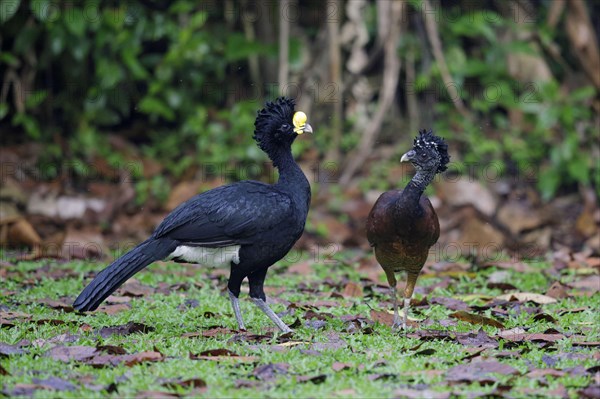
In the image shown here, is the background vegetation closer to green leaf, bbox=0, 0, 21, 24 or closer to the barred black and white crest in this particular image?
green leaf, bbox=0, 0, 21, 24

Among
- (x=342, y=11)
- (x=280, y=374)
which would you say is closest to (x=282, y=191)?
(x=280, y=374)

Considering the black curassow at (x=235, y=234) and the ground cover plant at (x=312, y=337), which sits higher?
the black curassow at (x=235, y=234)

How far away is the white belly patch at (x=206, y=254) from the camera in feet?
20.9

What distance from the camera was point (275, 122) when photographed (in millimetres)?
6816

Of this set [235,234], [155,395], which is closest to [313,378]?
[155,395]

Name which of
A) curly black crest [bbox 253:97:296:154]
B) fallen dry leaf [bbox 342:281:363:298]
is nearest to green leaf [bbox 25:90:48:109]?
fallen dry leaf [bbox 342:281:363:298]

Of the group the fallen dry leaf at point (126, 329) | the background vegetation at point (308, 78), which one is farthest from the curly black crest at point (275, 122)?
the background vegetation at point (308, 78)

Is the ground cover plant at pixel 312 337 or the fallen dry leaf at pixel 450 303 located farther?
the fallen dry leaf at pixel 450 303

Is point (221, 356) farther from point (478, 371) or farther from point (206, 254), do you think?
point (478, 371)

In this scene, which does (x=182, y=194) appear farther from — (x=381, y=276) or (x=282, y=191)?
(x=282, y=191)

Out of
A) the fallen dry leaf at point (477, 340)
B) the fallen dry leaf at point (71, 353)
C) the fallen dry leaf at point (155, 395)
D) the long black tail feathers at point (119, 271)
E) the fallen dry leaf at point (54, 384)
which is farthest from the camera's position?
the long black tail feathers at point (119, 271)

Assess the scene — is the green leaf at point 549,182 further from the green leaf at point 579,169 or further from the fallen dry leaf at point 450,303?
the fallen dry leaf at point 450,303

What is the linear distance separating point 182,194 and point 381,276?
3.91 meters

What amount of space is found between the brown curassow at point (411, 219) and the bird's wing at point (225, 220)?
658mm
